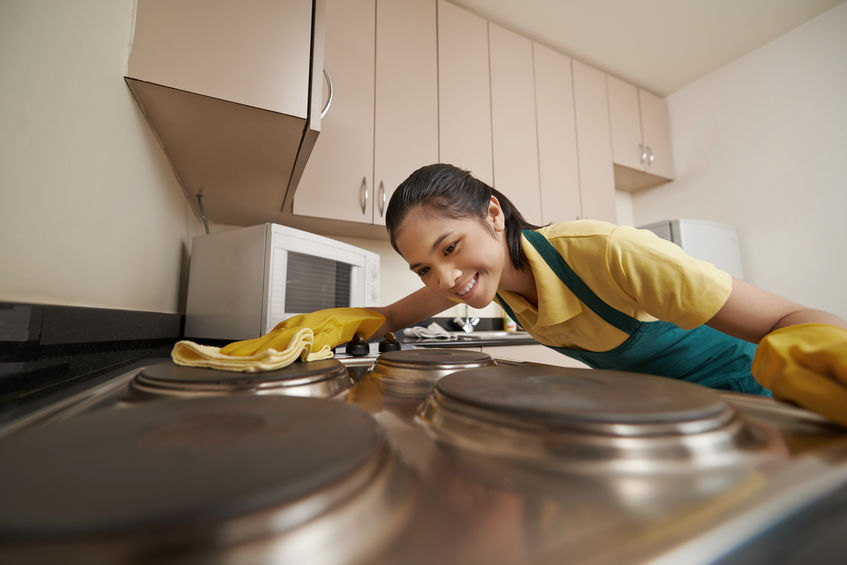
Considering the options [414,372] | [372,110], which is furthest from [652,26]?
[414,372]

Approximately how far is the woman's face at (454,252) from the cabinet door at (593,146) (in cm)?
160

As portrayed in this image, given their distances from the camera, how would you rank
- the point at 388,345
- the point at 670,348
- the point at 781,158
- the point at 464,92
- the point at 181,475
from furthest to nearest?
the point at 781,158, the point at 464,92, the point at 670,348, the point at 388,345, the point at 181,475

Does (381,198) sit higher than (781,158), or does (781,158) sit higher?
(781,158)

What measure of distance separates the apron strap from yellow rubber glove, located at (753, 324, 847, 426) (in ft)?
1.23

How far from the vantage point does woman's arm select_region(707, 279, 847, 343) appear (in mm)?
473

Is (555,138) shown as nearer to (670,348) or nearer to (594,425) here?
(670,348)

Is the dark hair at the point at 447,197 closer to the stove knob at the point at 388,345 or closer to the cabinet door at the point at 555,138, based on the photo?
the stove knob at the point at 388,345

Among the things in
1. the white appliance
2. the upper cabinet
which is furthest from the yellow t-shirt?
the white appliance

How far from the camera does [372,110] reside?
5.19ft

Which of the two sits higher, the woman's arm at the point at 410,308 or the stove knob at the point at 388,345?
the woman's arm at the point at 410,308

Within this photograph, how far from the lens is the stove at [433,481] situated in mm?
111

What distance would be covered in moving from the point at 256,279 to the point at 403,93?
1.13 metres

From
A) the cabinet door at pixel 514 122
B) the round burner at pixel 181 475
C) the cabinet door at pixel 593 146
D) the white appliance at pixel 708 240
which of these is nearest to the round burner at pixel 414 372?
the round burner at pixel 181 475

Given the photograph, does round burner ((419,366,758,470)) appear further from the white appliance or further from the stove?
the white appliance
